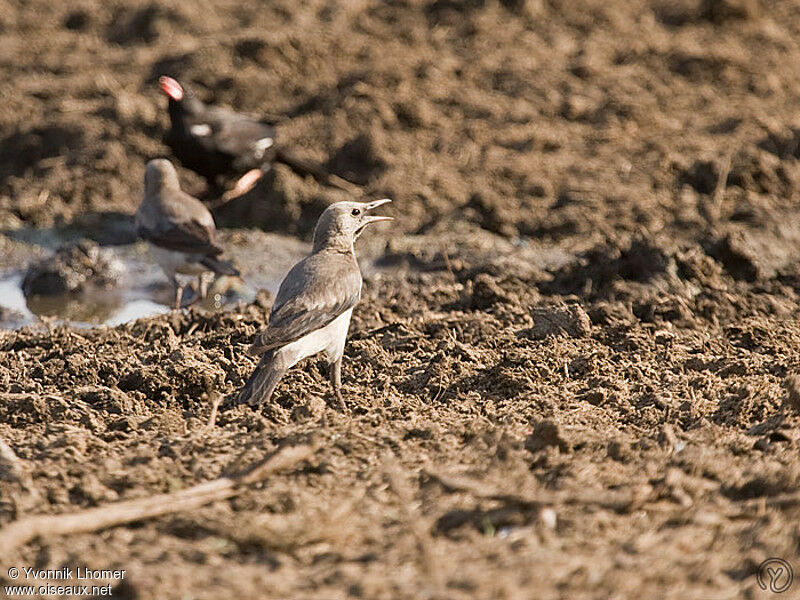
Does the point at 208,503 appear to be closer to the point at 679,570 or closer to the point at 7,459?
the point at 7,459

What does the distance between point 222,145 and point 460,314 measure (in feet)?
16.2

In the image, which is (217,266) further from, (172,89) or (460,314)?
(172,89)

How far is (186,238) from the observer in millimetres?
9516

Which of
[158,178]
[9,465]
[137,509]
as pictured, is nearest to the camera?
[137,509]

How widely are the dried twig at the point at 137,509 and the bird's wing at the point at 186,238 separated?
4729 millimetres

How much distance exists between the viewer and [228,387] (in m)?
6.42

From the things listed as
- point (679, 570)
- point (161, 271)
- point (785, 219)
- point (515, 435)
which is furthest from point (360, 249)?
point (679, 570)

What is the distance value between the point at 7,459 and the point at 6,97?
10073mm

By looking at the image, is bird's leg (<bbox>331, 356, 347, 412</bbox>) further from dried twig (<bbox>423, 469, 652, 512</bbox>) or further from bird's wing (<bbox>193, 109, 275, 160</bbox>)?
bird's wing (<bbox>193, 109, 275, 160</bbox>)

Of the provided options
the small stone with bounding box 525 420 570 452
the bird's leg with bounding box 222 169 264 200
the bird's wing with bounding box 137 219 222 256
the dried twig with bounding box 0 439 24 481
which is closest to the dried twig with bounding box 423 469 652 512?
the small stone with bounding box 525 420 570 452

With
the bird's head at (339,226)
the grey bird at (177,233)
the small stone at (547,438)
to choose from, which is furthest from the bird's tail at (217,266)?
the small stone at (547,438)

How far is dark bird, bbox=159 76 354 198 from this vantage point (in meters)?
11.8

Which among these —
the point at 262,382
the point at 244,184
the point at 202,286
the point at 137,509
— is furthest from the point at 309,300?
the point at 244,184

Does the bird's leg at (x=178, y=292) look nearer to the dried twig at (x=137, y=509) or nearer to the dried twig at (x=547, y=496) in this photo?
the dried twig at (x=137, y=509)
